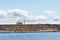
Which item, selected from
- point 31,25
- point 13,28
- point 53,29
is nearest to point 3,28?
point 13,28

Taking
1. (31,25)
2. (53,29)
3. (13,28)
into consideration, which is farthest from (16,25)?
(53,29)

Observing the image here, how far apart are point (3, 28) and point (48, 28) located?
11.9 meters

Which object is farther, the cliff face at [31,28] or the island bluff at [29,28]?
the cliff face at [31,28]

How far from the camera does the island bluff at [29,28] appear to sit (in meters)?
56.2

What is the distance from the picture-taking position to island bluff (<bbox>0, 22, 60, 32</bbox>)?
56.2 meters

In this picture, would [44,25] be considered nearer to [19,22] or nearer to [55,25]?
[55,25]

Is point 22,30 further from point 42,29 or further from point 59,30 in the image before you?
point 59,30

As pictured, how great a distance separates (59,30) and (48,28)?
3.00 m

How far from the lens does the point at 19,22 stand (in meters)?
56.4

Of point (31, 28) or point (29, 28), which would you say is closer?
point (29, 28)

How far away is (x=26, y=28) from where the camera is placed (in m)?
57.8

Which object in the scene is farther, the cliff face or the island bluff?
the cliff face

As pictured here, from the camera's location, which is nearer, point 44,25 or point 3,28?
point 3,28

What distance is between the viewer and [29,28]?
193 ft
